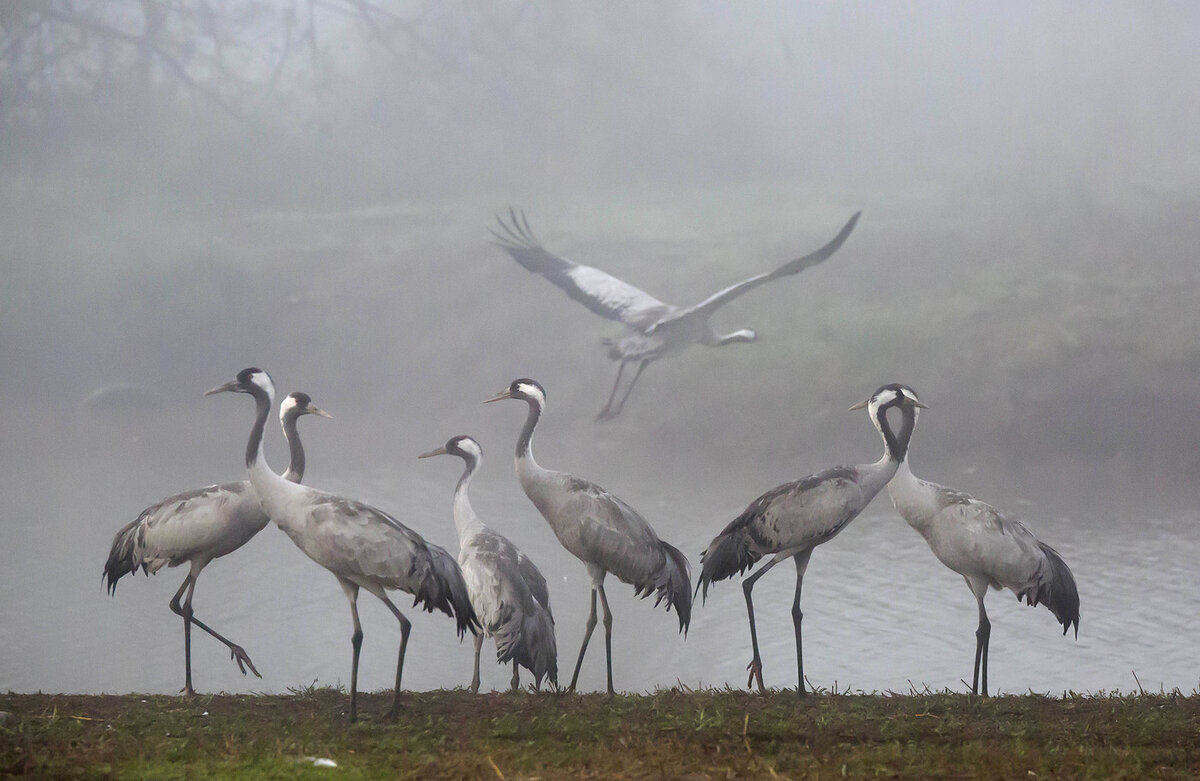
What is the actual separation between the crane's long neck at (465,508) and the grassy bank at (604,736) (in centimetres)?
110

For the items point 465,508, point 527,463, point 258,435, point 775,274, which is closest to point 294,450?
point 258,435

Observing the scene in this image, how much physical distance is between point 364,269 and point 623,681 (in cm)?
1053

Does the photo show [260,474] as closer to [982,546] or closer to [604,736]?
[604,736]

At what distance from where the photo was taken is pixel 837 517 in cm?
406

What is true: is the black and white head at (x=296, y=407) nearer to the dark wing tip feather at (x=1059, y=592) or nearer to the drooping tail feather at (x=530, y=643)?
the drooping tail feather at (x=530, y=643)

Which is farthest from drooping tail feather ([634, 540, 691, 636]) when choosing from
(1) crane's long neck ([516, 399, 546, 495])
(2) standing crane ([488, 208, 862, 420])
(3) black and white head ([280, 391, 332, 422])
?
(2) standing crane ([488, 208, 862, 420])

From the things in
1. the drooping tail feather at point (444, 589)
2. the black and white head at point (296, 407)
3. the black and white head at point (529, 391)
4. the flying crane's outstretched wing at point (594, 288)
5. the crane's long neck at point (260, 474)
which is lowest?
the drooping tail feather at point (444, 589)

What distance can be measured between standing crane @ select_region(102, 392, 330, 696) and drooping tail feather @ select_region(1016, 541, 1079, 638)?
2563 millimetres

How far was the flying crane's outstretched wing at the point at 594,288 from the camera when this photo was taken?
9.67 m

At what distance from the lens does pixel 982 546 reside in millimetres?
4109

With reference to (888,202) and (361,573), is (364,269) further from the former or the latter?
(361,573)

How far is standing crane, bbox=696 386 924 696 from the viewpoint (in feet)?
13.3

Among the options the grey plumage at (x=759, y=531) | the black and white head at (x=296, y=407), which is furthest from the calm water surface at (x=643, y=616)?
the black and white head at (x=296, y=407)

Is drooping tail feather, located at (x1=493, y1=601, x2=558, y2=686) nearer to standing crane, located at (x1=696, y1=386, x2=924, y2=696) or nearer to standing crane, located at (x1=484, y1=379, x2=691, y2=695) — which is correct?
standing crane, located at (x1=484, y1=379, x2=691, y2=695)
